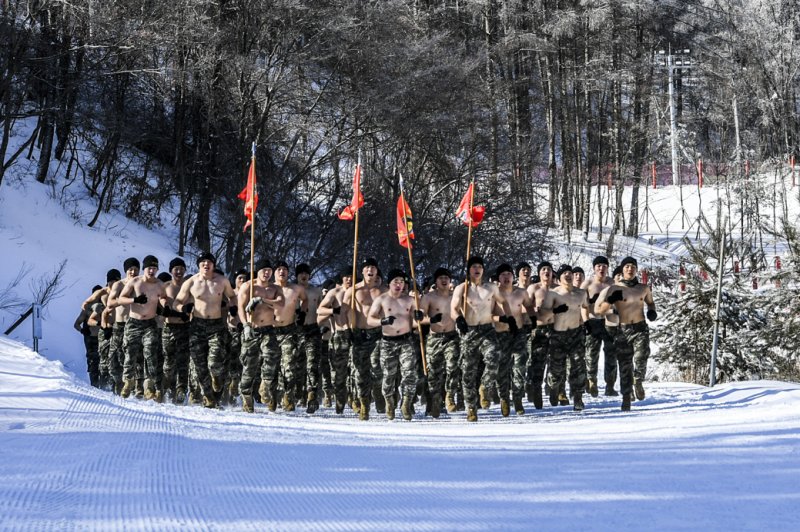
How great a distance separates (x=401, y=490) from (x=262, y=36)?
22.8 m

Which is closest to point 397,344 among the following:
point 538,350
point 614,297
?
point 538,350

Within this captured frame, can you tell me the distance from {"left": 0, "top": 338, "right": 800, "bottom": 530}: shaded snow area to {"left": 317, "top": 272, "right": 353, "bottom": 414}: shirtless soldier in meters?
2.24

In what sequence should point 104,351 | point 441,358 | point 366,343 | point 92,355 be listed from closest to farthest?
point 441,358
point 366,343
point 104,351
point 92,355

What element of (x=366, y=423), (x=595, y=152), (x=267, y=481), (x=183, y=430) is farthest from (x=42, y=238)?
(x=595, y=152)

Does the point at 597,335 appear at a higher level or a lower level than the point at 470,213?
lower

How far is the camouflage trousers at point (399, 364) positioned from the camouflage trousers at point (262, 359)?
1714 mm

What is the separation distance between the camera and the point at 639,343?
1492 cm

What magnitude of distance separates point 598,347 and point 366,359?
360 centimetres

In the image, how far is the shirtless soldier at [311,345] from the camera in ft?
50.3

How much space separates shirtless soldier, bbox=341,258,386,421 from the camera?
1436 cm

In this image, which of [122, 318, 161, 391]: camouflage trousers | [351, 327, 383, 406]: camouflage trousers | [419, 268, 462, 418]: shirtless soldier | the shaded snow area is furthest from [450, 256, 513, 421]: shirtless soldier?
[122, 318, 161, 391]: camouflage trousers

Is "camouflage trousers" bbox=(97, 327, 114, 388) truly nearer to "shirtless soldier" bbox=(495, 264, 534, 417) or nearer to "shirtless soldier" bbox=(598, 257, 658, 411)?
"shirtless soldier" bbox=(495, 264, 534, 417)

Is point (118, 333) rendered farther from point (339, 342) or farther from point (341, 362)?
point (341, 362)

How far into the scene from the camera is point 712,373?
17.0m
